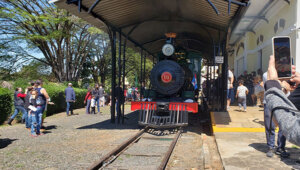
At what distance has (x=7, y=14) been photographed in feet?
46.7

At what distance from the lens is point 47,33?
17.0 meters

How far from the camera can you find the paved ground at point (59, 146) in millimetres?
4590

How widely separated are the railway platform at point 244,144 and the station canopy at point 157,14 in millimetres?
2848

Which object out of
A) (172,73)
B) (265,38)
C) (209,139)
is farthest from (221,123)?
(265,38)

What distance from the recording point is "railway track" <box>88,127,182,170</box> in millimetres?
4418

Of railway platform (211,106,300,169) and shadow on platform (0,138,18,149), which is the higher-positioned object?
railway platform (211,106,300,169)

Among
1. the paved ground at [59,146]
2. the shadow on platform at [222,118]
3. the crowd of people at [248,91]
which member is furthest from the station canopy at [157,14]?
the paved ground at [59,146]

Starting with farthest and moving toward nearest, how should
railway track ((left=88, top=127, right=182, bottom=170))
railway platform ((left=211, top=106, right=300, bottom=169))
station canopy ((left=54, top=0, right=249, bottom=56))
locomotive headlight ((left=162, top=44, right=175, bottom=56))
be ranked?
locomotive headlight ((left=162, top=44, right=175, bottom=56)) < station canopy ((left=54, top=0, right=249, bottom=56)) < railway track ((left=88, top=127, right=182, bottom=170)) < railway platform ((left=211, top=106, right=300, bottom=169))

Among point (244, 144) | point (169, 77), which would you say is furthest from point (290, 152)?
point (169, 77)

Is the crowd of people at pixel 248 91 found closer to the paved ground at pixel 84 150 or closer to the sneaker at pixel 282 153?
the paved ground at pixel 84 150

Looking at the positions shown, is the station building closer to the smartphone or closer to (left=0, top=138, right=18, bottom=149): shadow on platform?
the smartphone

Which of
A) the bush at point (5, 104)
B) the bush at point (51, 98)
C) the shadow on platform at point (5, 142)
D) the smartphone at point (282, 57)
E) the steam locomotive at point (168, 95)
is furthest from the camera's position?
the bush at point (51, 98)

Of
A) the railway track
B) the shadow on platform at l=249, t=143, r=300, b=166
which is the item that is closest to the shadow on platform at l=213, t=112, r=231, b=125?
the railway track

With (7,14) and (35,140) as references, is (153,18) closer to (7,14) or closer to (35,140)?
(35,140)
